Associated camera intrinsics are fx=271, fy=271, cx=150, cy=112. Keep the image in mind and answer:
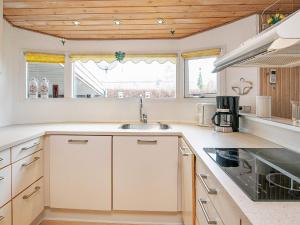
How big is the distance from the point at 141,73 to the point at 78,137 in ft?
4.26

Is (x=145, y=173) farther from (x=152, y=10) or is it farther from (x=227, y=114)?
(x=152, y=10)

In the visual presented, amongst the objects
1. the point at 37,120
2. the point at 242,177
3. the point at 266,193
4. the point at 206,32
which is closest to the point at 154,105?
the point at 206,32

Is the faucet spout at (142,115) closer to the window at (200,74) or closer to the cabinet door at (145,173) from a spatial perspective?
the window at (200,74)

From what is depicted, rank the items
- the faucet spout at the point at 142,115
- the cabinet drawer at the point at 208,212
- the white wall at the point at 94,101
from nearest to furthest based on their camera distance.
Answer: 1. the cabinet drawer at the point at 208,212
2. the white wall at the point at 94,101
3. the faucet spout at the point at 142,115

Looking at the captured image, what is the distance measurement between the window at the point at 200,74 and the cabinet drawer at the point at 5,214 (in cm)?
228

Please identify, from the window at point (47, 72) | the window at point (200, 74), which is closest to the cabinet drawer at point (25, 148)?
the window at point (47, 72)

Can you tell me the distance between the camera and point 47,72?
3.45 metres

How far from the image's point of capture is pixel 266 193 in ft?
3.13

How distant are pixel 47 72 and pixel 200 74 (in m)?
1.93

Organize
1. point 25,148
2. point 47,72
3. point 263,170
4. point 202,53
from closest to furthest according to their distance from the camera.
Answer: point 263,170
point 25,148
point 202,53
point 47,72

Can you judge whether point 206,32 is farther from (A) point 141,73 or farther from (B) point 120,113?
(B) point 120,113

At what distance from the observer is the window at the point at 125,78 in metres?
3.50

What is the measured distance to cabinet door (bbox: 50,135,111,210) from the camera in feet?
8.73

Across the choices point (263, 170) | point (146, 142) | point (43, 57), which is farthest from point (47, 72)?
point (263, 170)
